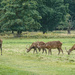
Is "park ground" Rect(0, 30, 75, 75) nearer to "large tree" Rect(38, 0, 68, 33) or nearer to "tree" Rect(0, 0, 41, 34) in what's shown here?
"tree" Rect(0, 0, 41, 34)

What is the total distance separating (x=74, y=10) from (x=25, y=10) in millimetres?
33286

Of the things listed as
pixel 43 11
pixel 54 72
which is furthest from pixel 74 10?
pixel 54 72

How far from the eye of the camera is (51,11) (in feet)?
201

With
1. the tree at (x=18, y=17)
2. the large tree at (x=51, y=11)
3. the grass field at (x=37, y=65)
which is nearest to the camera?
the grass field at (x=37, y=65)

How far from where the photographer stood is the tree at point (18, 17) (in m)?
52.2

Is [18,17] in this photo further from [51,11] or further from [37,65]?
[37,65]

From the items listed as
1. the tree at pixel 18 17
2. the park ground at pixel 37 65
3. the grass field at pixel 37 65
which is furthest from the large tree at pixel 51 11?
the grass field at pixel 37 65

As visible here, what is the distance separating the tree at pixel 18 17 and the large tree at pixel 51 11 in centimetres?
738

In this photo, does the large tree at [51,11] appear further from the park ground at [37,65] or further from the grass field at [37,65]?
the grass field at [37,65]

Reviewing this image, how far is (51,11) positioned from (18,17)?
953 cm

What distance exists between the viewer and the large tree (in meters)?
61.8

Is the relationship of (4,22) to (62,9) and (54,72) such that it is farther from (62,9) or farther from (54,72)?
(54,72)

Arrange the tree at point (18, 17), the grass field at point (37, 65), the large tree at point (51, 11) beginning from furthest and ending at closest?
the large tree at point (51, 11) → the tree at point (18, 17) → the grass field at point (37, 65)

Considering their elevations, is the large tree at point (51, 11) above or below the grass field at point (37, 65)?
below
